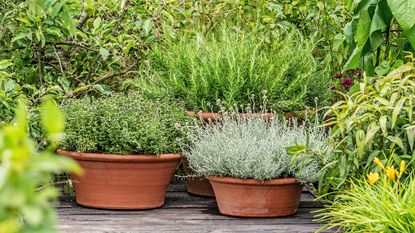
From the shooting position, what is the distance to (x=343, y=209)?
3.19m

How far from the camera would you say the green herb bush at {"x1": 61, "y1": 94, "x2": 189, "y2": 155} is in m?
3.73

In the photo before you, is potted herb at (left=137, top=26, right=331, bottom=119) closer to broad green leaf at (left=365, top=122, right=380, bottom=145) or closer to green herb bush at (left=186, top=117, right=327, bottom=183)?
green herb bush at (left=186, top=117, right=327, bottom=183)

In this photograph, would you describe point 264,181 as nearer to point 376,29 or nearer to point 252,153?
point 252,153

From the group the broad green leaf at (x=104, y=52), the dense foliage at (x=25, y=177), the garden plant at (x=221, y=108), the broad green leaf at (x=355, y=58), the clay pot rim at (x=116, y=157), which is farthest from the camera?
the broad green leaf at (x=104, y=52)

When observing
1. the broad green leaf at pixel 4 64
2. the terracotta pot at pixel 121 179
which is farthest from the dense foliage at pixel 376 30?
the broad green leaf at pixel 4 64

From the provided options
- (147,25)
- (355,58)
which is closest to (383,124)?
(355,58)

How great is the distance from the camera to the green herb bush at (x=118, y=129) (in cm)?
373

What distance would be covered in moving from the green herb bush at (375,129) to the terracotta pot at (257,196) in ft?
0.78

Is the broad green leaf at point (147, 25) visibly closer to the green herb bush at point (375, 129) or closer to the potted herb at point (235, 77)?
the potted herb at point (235, 77)

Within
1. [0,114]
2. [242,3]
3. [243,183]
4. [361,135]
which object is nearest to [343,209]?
[361,135]

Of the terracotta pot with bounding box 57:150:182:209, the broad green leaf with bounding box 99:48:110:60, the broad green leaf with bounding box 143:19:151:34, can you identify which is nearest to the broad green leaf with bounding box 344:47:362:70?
the terracotta pot with bounding box 57:150:182:209

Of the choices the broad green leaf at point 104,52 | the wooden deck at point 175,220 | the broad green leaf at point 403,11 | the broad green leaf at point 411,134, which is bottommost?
the wooden deck at point 175,220

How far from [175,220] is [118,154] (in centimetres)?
44

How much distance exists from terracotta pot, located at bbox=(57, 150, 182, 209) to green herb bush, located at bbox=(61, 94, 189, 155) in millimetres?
51
